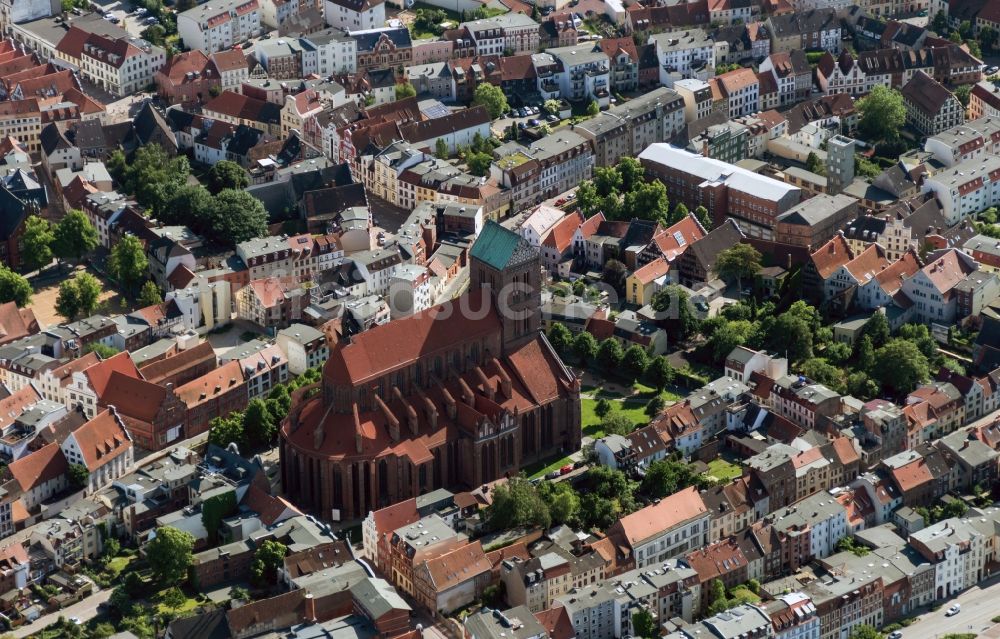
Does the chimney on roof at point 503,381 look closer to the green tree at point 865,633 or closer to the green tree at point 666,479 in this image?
the green tree at point 666,479

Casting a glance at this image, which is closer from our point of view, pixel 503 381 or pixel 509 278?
pixel 509 278

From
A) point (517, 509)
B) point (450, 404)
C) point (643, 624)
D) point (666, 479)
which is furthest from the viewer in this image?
point (450, 404)

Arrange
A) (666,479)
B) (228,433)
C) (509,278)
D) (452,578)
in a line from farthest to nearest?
(228,433) → (509,278) → (666,479) → (452,578)

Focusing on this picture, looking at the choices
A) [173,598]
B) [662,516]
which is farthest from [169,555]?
[662,516]

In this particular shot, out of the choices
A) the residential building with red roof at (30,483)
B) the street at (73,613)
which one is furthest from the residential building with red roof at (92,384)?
the street at (73,613)

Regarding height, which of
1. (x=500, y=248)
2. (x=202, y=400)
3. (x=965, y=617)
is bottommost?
(x=965, y=617)

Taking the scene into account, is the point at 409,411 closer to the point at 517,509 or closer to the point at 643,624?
the point at 517,509

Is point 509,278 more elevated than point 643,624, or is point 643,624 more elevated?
point 509,278
